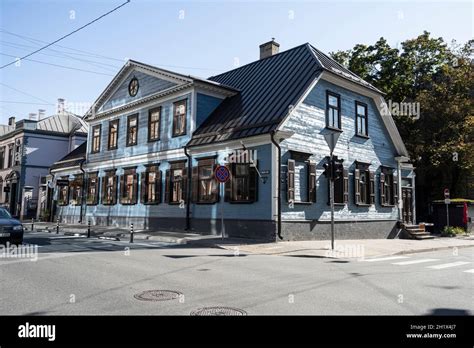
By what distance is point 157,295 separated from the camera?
22.9 ft

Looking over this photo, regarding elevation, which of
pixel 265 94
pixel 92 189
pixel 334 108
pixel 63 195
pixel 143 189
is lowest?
pixel 63 195

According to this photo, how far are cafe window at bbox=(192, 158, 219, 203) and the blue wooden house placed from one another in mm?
54

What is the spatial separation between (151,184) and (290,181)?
10.1 metres

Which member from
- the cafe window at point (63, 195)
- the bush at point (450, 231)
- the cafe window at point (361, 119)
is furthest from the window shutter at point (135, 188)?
the bush at point (450, 231)

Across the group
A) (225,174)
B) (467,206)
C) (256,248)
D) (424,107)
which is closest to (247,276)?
(256,248)

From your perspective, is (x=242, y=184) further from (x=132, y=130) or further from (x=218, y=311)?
(x=218, y=311)

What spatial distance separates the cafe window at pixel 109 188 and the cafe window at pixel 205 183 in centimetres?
864

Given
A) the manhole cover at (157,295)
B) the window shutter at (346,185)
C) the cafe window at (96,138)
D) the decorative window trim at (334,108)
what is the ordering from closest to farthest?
the manhole cover at (157,295) < the decorative window trim at (334,108) < the window shutter at (346,185) < the cafe window at (96,138)

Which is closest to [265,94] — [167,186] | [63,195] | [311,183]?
[311,183]

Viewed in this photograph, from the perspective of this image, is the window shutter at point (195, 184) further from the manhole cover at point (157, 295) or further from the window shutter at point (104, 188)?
the manhole cover at point (157, 295)

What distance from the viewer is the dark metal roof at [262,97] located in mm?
19016

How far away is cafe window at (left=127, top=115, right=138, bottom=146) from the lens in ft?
87.8

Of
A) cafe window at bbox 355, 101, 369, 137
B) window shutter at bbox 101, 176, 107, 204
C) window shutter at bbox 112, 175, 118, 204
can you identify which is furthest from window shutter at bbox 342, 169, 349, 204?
window shutter at bbox 101, 176, 107, 204

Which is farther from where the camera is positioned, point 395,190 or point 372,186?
point 395,190
